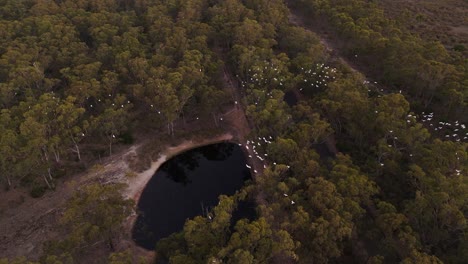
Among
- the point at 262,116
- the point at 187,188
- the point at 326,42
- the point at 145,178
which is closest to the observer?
the point at 262,116

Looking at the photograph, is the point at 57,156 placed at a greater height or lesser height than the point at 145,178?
greater

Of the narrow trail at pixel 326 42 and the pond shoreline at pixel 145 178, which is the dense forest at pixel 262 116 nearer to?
the narrow trail at pixel 326 42

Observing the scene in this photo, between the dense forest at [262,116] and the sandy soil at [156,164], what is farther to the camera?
the sandy soil at [156,164]

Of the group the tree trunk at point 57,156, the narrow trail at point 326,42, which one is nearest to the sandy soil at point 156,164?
the tree trunk at point 57,156

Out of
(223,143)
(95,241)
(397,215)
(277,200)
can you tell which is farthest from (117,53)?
(397,215)

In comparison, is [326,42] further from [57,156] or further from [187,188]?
[57,156]

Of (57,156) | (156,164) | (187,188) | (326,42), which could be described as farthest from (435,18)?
(57,156)

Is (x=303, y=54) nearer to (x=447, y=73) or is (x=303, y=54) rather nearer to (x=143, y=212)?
(x=447, y=73)
